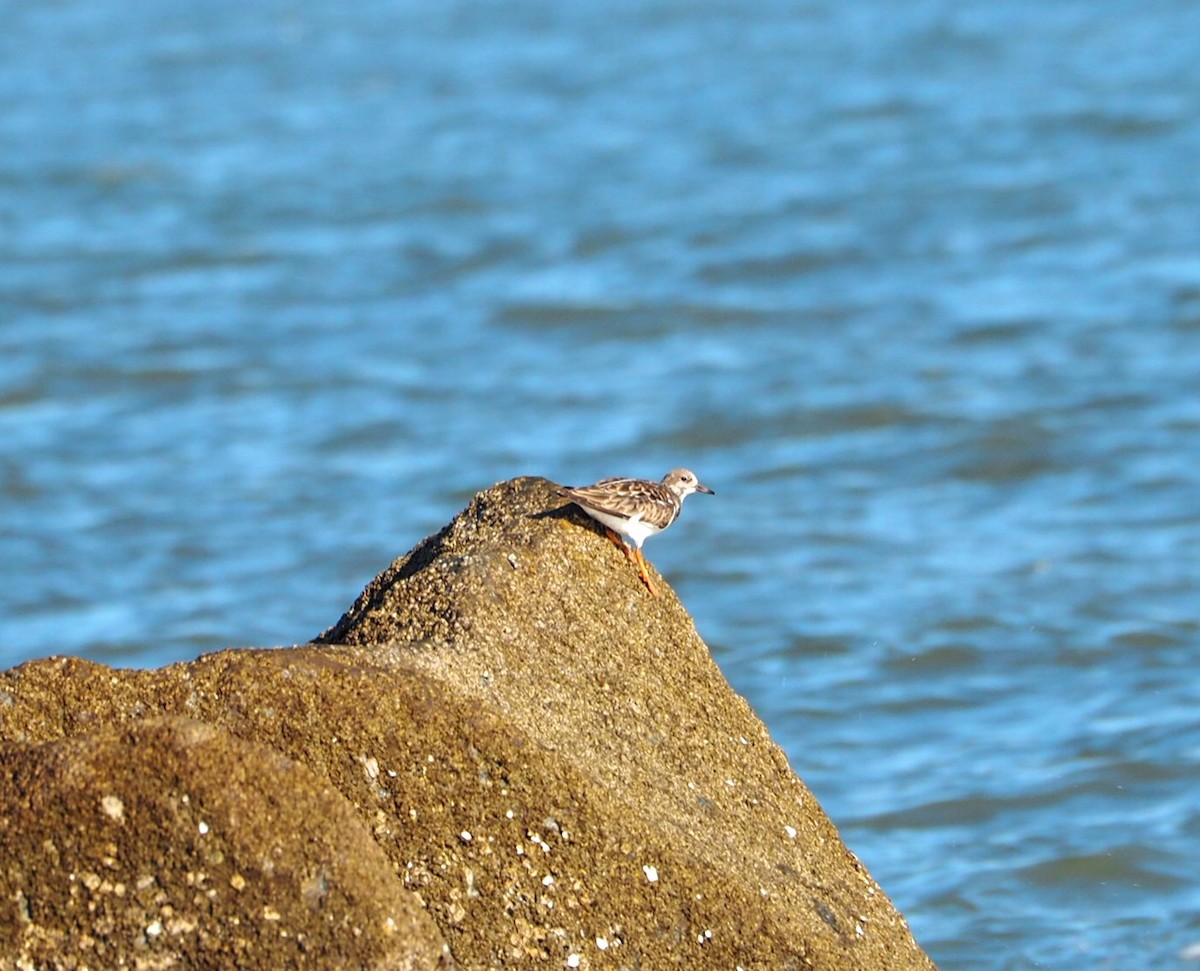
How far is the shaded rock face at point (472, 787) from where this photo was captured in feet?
11.9

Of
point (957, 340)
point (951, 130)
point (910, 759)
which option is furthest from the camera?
point (951, 130)

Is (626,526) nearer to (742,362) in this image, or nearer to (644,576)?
(644,576)

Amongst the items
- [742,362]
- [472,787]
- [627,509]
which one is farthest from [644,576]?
[742,362]

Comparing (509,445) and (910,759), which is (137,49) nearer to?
(509,445)

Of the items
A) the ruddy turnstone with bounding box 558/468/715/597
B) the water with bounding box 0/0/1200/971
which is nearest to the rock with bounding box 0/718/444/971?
the ruddy turnstone with bounding box 558/468/715/597

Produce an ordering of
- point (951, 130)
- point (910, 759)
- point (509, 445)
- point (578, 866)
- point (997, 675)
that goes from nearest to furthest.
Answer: point (578, 866) < point (910, 759) < point (997, 675) < point (509, 445) < point (951, 130)

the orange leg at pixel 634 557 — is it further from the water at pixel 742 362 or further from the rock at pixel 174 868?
the water at pixel 742 362

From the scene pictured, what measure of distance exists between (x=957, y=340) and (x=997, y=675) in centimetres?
574

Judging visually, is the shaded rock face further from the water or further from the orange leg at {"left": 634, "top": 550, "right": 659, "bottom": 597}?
the water

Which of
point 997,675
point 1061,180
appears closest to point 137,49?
point 1061,180

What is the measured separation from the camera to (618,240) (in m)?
18.2

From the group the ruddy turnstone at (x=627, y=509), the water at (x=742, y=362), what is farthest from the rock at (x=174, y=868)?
the water at (x=742, y=362)

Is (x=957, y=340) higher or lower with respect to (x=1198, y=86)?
lower

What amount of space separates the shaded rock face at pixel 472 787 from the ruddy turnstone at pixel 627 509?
5cm
